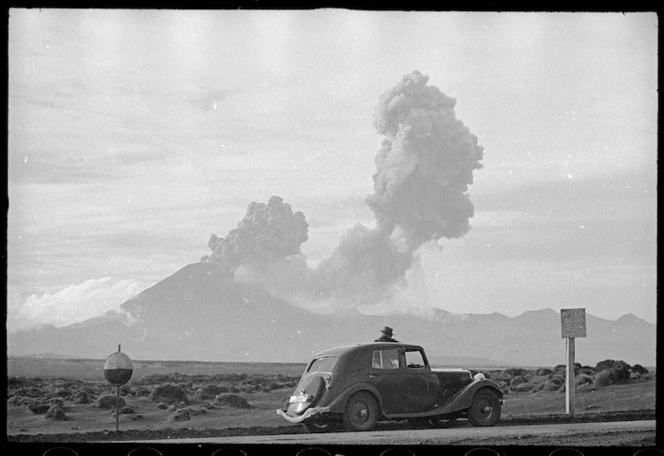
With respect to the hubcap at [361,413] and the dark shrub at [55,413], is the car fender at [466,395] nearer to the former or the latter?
the hubcap at [361,413]

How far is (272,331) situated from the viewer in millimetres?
9383

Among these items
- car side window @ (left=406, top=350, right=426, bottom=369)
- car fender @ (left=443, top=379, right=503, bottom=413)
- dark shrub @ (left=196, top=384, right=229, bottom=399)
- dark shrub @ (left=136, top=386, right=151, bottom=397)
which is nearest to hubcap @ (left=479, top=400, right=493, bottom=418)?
car fender @ (left=443, top=379, right=503, bottom=413)

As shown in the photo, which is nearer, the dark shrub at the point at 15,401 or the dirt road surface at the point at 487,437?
the dirt road surface at the point at 487,437

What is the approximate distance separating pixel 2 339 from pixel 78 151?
164 cm

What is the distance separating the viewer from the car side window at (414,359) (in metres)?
9.34

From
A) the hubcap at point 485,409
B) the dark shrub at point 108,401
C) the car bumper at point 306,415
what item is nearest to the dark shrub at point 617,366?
the hubcap at point 485,409

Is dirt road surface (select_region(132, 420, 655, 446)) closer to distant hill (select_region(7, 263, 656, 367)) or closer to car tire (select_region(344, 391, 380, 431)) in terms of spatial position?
car tire (select_region(344, 391, 380, 431))

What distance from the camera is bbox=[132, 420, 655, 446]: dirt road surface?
Answer: 891 cm

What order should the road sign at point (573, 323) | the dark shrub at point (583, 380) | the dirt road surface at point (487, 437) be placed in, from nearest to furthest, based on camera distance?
the dirt road surface at point (487, 437)
the road sign at point (573, 323)
the dark shrub at point (583, 380)

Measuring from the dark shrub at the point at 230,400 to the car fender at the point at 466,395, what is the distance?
1687 millimetres

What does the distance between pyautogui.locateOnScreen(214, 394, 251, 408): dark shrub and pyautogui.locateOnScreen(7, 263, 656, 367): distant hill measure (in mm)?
313

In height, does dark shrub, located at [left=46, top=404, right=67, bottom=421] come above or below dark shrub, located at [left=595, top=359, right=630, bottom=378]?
below

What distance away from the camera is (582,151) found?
939cm

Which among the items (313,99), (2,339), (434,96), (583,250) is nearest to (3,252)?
(2,339)
